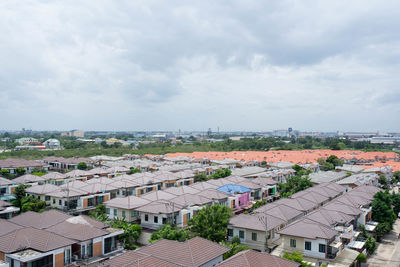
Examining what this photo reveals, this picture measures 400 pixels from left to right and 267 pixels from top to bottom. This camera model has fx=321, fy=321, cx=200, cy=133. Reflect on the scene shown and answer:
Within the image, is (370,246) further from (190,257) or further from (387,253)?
(190,257)

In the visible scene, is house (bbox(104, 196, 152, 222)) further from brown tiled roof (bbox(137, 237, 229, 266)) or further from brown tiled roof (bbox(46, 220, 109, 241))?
brown tiled roof (bbox(137, 237, 229, 266))

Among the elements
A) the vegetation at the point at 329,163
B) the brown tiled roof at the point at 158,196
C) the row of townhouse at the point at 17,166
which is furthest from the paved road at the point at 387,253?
the row of townhouse at the point at 17,166

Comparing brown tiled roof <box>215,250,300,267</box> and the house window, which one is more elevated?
brown tiled roof <box>215,250,300,267</box>

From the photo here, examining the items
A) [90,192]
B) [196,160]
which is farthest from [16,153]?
[90,192]

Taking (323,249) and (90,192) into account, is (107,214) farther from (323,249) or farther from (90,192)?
(323,249)

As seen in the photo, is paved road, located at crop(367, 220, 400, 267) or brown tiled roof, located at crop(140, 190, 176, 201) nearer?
paved road, located at crop(367, 220, 400, 267)

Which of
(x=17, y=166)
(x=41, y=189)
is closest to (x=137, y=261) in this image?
(x=41, y=189)

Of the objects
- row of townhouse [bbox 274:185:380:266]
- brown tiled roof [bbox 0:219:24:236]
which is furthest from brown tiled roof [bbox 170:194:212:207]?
brown tiled roof [bbox 0:219:24:236]
